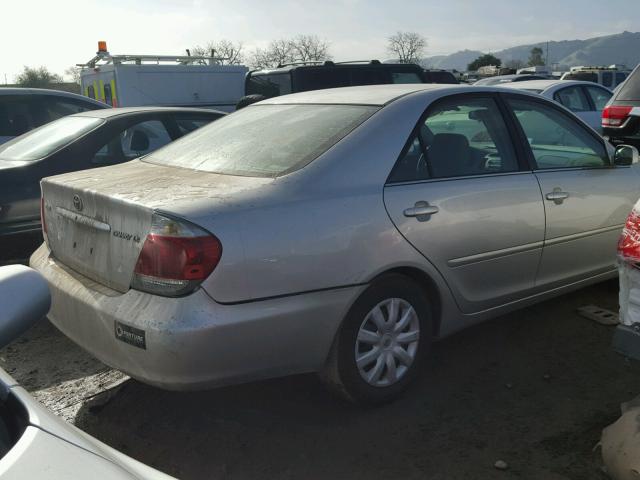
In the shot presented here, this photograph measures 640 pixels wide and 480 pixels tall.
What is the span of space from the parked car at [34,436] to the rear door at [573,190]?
299 centimetres

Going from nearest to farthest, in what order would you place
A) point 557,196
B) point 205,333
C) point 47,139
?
1. point 205,333
2. point 557,196
3. point 47,139

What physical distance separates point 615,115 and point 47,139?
6753 mm

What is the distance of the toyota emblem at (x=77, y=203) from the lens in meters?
3.17

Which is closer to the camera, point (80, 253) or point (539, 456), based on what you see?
point (539, 456)

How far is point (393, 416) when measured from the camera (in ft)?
10.6

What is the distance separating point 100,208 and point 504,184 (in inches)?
83.8

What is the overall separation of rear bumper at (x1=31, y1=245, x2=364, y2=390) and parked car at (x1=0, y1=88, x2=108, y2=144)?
4.92 m

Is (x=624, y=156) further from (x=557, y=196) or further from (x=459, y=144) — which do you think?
(x=459, y=144)

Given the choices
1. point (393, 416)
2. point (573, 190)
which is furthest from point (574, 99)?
point (393, 416)

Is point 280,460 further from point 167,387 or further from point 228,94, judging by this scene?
point 228,94

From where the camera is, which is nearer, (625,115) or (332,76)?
(625,115)

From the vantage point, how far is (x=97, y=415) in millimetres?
3322

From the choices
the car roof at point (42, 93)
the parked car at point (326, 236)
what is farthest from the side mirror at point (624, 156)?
the car roof at point (42, 93)

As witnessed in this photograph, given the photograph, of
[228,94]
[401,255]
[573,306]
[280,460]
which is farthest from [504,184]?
[228,94]
